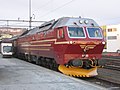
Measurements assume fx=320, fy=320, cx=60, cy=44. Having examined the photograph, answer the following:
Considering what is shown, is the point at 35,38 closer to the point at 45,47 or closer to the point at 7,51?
the point at 45,47

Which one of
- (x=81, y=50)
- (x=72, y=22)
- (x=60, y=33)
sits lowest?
(x=81, y=50)

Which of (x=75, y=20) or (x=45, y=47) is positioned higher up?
(x=75, y=20)

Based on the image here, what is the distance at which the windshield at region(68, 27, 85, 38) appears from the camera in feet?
61.4

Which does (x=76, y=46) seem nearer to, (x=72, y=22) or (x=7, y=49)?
(x=72, y=22)

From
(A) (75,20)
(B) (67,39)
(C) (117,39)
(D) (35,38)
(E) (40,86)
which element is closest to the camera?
(E) (40,86)

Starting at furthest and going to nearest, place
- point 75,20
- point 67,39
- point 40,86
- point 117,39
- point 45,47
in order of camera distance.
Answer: point 117,39
point 45,47
point 75,20
point 67,39
point 40,86

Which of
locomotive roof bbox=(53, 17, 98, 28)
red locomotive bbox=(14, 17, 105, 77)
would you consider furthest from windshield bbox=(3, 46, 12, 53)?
locomotive roof bbox=(53, 17, 98, 28)

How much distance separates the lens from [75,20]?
1969 cm

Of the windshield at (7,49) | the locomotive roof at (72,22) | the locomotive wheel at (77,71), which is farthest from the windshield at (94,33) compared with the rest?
the windshield at (7,49)

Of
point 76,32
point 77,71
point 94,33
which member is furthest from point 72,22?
point 77,71

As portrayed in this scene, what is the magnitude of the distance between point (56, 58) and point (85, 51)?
1988 mm

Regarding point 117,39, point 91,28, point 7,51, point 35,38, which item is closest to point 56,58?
point 91,28

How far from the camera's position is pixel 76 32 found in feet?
62.1

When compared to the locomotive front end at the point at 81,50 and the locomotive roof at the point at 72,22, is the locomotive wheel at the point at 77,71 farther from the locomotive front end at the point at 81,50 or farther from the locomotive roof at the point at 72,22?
the locomotive roof at the point at 72,22
